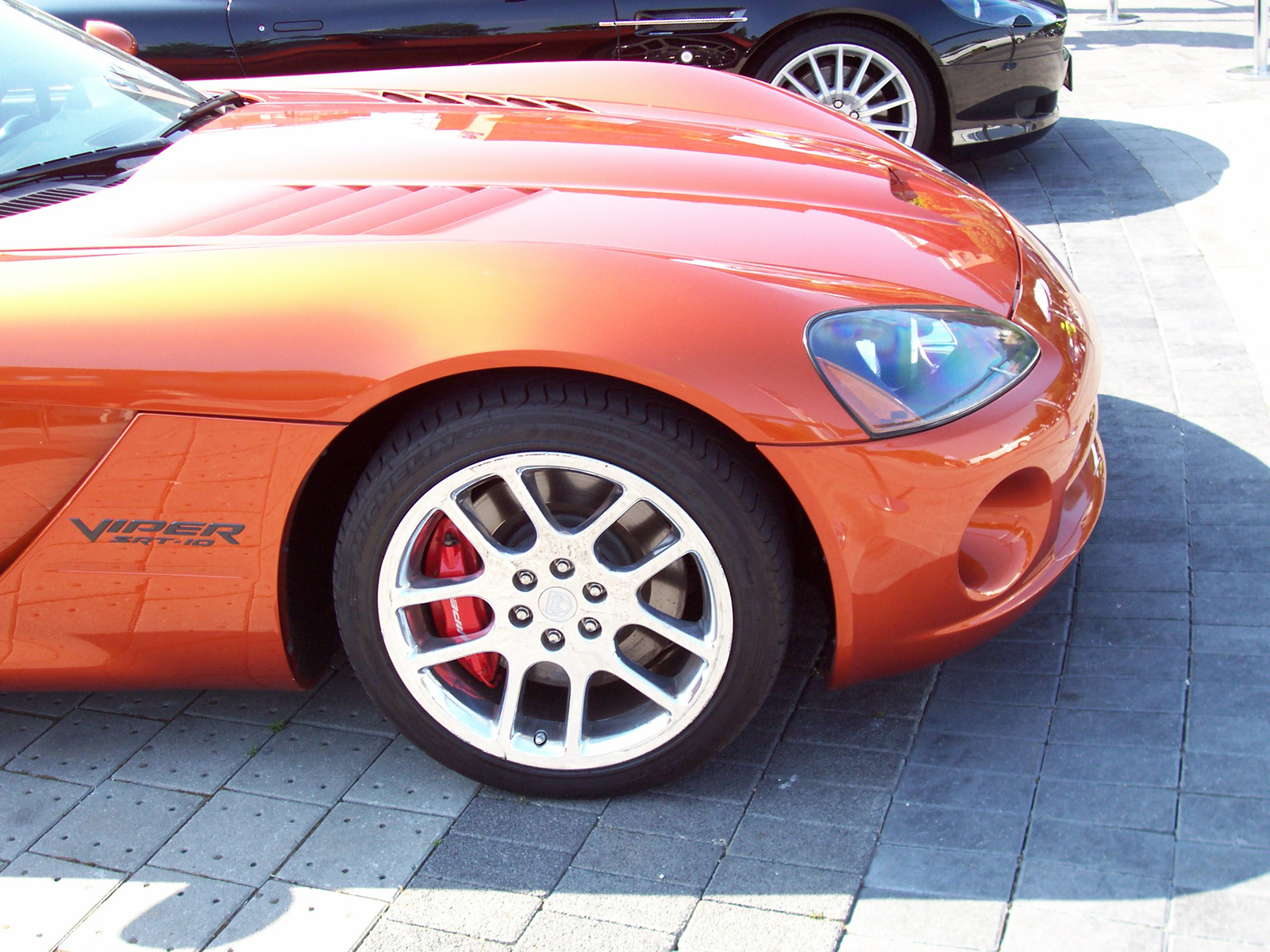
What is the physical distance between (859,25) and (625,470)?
13.4 ft

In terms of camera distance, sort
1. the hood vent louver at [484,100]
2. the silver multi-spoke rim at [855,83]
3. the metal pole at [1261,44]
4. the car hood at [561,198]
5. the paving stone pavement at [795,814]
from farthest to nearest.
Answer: the metal pole at [1261,44] < the silver multi-spoke rim at [855,83] < the hood vent louver at [484,100] < the car hood at [561,198] < the paving stone pavement at [795,814]

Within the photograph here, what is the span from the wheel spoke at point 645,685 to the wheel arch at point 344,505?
321 mm

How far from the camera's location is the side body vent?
2336 millimetres

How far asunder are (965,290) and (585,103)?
4.34ft

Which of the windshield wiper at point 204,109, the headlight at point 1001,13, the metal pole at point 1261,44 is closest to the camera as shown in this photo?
the windshield wiper at point 204,109

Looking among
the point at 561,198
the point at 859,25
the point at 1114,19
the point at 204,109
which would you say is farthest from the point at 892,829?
the point at 1114,19

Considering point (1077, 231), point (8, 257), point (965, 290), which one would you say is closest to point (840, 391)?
point (965, 290)

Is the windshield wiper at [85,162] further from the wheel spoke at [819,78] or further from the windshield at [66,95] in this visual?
the wheel spoke at [819,78]

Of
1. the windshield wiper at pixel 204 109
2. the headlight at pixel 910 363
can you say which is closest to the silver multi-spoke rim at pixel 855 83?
the windshield wiper at pixel 204 109

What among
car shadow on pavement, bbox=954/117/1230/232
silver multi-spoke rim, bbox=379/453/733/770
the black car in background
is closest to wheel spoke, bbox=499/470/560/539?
silver multi-spoke rim, bbox=379/453/733/770

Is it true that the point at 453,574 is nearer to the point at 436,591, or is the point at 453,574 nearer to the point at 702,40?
the point at 436,591

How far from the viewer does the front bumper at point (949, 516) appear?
2027mm

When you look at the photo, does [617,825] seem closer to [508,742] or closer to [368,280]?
[508,742]

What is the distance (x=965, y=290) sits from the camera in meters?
2.28
